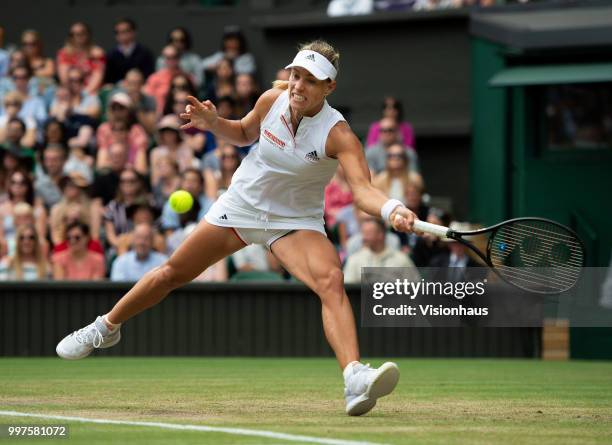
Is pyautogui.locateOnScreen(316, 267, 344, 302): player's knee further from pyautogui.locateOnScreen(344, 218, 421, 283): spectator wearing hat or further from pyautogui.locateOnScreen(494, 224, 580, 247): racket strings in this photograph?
pyautogui.locateOnScreen(344, 218, 421, 283): spectator wearing hat

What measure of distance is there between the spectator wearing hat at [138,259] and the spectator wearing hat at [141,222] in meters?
0.24

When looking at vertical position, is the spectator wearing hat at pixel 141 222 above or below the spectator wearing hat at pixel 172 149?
below

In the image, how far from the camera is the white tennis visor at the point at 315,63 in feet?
23.5

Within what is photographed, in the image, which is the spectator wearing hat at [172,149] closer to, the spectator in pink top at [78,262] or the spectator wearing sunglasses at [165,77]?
the spectator wearing sunglasses at [165,77]

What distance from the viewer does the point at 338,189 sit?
47.2 ft

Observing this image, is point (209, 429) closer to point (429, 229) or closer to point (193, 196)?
point (429, 229)

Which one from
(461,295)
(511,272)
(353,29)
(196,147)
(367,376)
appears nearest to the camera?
(367,376)

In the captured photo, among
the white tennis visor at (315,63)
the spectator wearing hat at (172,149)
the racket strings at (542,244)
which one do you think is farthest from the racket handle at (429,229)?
the spectator wearing hat at (172,149)

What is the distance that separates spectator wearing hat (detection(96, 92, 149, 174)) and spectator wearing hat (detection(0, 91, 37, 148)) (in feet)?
3.12

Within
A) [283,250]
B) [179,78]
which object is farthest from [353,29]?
[283,250]

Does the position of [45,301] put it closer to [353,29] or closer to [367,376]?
[353,29]

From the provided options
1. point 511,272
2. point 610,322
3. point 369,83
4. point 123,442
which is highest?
point 369,83

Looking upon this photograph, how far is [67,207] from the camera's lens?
14109 mm

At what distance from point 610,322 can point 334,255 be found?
670 cm
